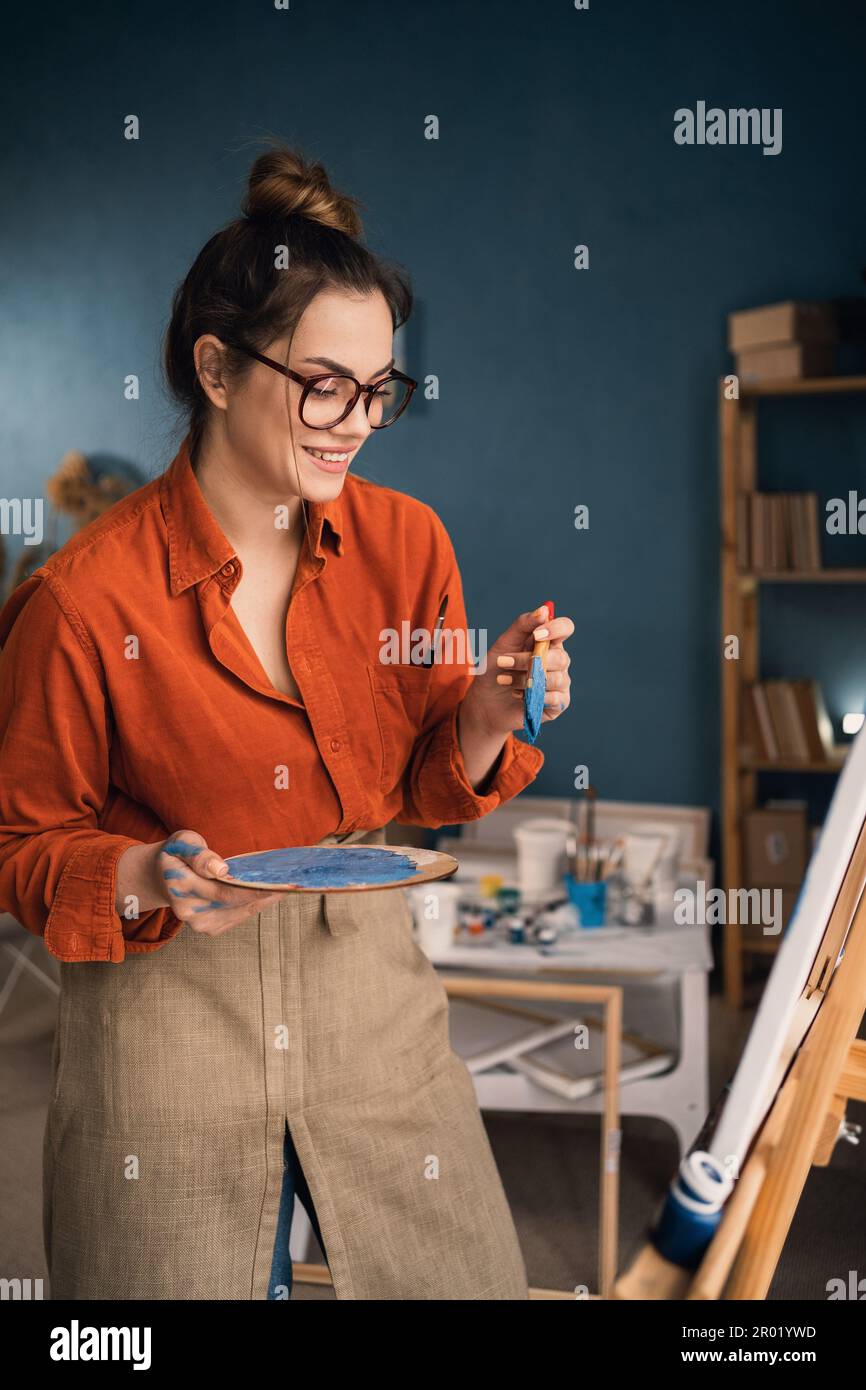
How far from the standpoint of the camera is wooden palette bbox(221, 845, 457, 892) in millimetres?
1061

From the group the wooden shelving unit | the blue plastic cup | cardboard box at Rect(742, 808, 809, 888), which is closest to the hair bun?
the blue plastic cup

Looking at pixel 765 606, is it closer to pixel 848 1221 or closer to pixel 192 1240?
pixel 848 1221

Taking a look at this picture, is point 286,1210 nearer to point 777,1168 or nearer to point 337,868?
point 337,868

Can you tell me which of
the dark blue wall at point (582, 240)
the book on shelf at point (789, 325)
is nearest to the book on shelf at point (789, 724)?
the dark blue wall at point (582, 240)

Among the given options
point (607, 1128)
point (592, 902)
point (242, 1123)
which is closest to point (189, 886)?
point (242, 1123)

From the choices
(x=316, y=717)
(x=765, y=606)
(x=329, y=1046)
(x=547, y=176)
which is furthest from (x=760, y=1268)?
(x=547, y=176)

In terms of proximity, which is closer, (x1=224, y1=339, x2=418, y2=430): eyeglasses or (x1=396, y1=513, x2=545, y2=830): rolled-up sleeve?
(x1=224, y1=339, x2=418, y2=430): eyeglasses

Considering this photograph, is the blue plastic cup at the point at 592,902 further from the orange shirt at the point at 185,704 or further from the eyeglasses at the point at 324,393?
the eyeglasses at the point at 324,393

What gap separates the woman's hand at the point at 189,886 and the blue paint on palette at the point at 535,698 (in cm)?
33

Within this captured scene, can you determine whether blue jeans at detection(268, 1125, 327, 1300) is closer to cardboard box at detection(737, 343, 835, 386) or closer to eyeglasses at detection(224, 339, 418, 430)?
eyeglasses at detection(224, 339, 418, 430)

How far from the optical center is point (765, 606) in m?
4.26

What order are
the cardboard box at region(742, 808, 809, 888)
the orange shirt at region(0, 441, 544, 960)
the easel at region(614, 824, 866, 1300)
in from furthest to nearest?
the cardboard box at region(742, 808, 809, 888), the orange shirt at region(0, 441, 544, 960), the easel at region(614, 824, 866, 1300)

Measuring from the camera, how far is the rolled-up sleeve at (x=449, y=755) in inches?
55.1

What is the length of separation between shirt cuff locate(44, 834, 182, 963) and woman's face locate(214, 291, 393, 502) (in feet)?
1.30
